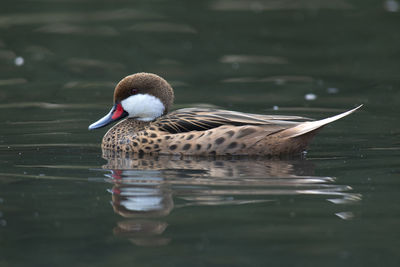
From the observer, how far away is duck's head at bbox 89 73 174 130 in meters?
10.5

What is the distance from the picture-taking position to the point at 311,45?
17750 mm

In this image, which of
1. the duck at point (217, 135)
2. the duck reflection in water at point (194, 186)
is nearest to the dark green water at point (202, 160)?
the duck reflection in water at point (194, 186)

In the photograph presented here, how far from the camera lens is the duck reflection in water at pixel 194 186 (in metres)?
7.08

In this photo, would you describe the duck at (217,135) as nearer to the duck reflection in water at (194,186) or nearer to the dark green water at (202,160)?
the duck reflection in water at (194,186)

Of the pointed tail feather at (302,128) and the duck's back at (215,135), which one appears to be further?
the duck's back at (215,135)

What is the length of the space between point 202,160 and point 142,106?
1.34 m

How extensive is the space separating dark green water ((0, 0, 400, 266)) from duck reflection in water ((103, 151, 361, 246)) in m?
0.02

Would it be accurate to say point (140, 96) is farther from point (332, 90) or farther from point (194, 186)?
point (332, 90)

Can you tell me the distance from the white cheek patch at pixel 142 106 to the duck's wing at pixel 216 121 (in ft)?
1.60

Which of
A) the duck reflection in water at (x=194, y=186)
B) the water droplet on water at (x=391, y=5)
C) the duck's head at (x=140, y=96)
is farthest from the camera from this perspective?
the water droplet on water at (x=391, y=5)

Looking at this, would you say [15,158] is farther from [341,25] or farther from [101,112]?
[341,25]

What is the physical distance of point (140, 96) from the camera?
1054 centimetres

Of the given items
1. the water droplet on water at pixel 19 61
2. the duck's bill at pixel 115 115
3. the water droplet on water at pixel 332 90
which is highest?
the water droplet on water at pixel 19 61

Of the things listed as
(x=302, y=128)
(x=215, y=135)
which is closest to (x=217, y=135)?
(x=215, y=135)
